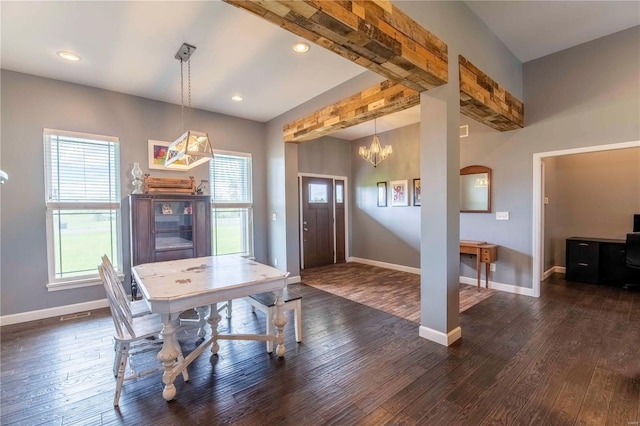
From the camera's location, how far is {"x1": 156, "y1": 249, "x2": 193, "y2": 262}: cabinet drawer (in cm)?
386

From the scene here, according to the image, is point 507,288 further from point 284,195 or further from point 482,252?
point 284,195

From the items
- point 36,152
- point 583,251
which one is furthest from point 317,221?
point 583,251

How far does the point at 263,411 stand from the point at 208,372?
695 mm

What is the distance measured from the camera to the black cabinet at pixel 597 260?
4.41 meters

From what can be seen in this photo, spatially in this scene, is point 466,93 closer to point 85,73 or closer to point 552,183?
point 552,183

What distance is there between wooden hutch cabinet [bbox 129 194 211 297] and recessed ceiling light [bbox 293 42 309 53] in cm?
247

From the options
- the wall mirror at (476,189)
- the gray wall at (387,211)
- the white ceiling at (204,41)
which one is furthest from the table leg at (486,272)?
the white ceiling at (204,41)

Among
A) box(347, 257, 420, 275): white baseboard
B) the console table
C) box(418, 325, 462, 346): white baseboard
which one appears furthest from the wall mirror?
box(418, 325, 462, 346): white baseboard

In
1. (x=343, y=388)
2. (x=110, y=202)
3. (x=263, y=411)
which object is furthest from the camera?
(x=110, y=202)

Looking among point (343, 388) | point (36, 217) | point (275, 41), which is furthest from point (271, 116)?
point (343, 388)

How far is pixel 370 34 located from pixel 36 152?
415 cm

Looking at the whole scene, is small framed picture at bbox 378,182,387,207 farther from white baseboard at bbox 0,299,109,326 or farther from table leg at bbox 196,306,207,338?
white baseboard at bbox 0,299,109,326

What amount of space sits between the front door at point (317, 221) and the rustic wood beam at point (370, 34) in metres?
3.84

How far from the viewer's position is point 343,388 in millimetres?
2039
